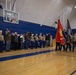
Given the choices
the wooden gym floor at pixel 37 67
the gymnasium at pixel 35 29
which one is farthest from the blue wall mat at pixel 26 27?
the wooden gym floor at pixel 37 67

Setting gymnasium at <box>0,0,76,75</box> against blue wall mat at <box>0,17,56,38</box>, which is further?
blue wall mat at <box>0,17,56,38</box>

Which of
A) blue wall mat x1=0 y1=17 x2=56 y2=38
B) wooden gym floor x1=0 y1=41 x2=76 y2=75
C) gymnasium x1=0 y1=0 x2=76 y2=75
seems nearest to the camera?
wooden gym floor x1=0 y1=41 x2=76 y2=75

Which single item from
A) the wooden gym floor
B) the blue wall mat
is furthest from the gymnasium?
the wooden gym floor

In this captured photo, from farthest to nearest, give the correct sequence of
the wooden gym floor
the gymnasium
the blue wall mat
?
the blue wall mat < the gymnasium < the wooden gym floor

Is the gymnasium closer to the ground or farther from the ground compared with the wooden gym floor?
farther from the ground

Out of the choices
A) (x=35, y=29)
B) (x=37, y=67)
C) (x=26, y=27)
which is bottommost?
(x=37, y=67)

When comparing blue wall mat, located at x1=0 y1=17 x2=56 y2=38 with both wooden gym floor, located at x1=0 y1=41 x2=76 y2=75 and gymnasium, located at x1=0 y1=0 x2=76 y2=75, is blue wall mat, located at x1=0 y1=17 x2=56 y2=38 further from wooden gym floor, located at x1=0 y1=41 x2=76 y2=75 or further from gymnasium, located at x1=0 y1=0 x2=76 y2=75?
wooden gym floor, located at x1=0 y1=41 x2=76 y2=75

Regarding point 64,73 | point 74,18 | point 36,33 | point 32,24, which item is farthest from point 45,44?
point 64,73

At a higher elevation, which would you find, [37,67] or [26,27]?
[26,27]

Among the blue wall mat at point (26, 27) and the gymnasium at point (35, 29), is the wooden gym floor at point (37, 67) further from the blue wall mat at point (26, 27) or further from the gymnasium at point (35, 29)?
the blue wall mat at point (26, 27)

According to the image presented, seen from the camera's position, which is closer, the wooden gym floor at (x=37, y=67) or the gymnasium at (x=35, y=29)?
the wooden gym floor at (x=37, y=67)

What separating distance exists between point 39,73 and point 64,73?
76 cm

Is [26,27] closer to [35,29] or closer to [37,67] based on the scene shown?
[35,29]

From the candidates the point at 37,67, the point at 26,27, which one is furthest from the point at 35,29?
the point at 37,67
